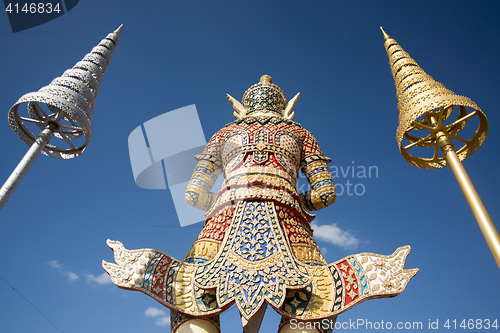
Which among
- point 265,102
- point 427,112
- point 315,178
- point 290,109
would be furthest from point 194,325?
point 290,109

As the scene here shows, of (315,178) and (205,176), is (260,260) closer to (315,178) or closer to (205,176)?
(315,178)

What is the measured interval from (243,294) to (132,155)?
247 centimetres

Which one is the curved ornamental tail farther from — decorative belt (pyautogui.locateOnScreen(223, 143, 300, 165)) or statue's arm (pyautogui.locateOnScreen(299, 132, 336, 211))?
decorative belt (pyautogui.locateOnScreen(223, 143, 300, 165))

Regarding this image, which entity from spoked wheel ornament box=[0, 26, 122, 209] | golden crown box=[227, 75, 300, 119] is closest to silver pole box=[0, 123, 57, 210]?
spoked wheel ornament box=[0, 26, 122, 209]

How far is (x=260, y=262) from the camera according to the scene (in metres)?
3.31

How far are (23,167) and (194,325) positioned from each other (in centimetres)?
192

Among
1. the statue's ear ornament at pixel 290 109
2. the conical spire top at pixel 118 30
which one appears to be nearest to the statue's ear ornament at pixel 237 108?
the statue's ear ornament at pixel 290 109

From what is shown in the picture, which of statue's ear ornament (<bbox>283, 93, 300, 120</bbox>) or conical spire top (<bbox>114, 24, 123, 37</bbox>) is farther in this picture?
statue's ear ornament (<bbox>283, 93, 300, 120</bbox>)

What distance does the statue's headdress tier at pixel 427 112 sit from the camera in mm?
3113

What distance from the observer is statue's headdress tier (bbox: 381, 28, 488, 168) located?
3.11 metres

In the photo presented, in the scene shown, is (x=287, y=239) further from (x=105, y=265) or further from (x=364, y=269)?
(x=105, y=265)

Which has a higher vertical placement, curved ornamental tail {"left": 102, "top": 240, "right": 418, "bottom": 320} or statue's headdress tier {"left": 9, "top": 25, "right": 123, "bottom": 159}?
statue's headdress tier {"left": 9, "top": 25, "right": 123, "bottom": 159}

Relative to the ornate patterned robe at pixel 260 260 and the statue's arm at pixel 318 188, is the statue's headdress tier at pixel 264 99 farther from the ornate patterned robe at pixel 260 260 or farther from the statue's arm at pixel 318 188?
the statue's arm at pixel 318 188

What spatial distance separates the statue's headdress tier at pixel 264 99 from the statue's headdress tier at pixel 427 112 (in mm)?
1760
